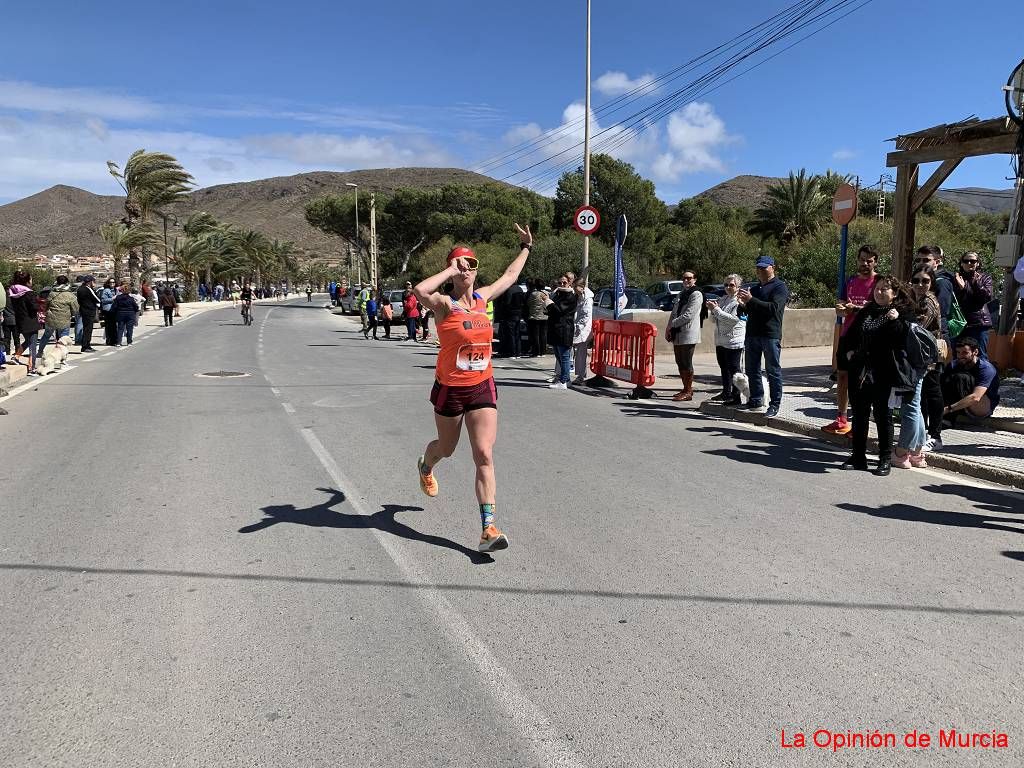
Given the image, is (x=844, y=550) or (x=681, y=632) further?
(x=844, y=550)

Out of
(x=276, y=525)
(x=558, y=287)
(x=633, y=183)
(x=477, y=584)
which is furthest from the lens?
(x=633, y=183)

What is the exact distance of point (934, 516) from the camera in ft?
19.2

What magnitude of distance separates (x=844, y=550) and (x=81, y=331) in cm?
2217


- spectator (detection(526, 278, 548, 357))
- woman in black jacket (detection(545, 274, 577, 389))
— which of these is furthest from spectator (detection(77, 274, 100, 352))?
woman in black jacket (detection(545, 274, 577, 389))

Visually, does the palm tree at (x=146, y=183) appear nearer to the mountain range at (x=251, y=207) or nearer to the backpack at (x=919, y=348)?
the backpack at (x=919, y=348)

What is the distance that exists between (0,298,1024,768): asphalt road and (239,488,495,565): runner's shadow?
1.0 inches

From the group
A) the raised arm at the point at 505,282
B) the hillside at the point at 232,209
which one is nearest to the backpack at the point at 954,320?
the raised arm at the point at 505,282

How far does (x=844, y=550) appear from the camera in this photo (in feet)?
16.6

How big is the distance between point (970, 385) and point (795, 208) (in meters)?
38.0

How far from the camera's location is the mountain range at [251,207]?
13675 centimetres

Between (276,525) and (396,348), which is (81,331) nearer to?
(396,348)

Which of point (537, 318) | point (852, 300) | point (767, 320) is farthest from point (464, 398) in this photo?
point (537, 318)

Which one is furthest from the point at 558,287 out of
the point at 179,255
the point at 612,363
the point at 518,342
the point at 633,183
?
the point at 179,255

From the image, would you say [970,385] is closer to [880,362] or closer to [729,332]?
[880,362]
